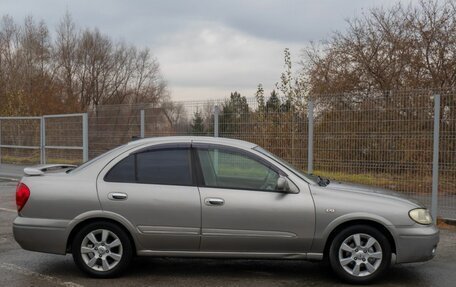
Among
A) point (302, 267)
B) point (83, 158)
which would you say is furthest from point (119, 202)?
point (83, 158)

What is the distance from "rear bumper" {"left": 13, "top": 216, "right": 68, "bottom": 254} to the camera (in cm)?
559

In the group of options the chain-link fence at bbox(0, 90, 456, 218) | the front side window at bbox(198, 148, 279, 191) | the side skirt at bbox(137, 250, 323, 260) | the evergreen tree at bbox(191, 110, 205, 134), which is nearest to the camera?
the side skirt at bbox(137, 250, 323, 260)

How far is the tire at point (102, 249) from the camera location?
561 centimetres

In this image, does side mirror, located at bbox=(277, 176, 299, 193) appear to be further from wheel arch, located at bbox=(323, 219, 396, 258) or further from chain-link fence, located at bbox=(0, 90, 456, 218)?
chain-link fence, located at bbox=(0, 90, 456, 218)

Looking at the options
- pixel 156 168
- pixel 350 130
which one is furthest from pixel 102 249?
pixel 350 130

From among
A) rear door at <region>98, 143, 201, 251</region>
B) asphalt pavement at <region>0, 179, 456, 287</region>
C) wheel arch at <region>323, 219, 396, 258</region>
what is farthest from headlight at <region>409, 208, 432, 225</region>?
rear door at <region>98, 143, 201, 251</region>

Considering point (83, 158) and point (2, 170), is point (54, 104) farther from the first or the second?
point (83, 158)

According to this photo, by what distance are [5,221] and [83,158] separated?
233 inches

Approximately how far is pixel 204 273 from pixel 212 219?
0.81 metres

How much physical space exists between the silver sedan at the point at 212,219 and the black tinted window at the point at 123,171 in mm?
11

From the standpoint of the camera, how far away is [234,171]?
5957 millimetres

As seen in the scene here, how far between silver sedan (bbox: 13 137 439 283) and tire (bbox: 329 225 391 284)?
0.01 metres

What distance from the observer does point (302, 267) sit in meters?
6.22

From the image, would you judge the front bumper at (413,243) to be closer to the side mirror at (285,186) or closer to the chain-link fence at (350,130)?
the side mirror at (285,186)
